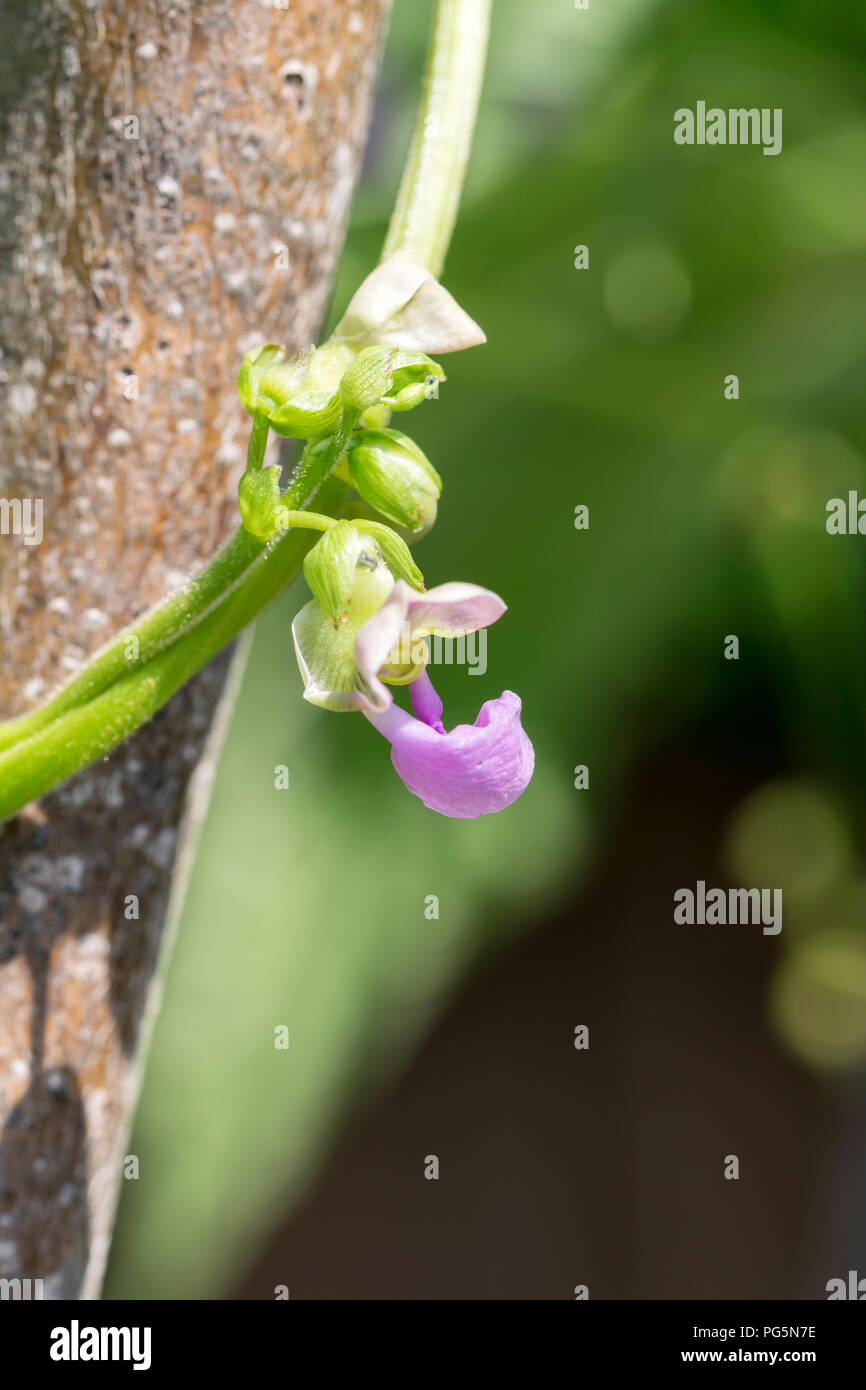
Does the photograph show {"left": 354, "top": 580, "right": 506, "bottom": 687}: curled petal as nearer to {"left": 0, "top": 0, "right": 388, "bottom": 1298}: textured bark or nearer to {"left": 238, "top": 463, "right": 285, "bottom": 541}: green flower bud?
{"left": 238, "top": 463, "right": 285, "bottom": 541}: green flower bud

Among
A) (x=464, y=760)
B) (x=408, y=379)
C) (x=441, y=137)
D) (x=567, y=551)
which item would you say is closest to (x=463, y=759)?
(x=464, y=760)

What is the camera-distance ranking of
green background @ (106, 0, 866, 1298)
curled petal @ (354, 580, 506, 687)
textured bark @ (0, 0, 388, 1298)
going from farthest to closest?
1. green background @ (106, 0, 866, 1298)
2. textured bark @ (0, 0, 388, 1298)
3. curled petal @ (354, 580, 506, 687)

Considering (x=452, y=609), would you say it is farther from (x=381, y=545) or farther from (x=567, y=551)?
(x=567, y=551)

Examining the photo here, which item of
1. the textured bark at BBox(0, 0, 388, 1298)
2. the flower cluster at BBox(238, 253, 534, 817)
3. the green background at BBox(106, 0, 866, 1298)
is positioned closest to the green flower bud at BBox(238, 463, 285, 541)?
the flower cluster at BBox(238, 253, 534, 817)

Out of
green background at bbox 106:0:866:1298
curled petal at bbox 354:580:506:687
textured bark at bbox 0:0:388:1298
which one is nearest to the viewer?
curled petal at bbox 354:580:506:687

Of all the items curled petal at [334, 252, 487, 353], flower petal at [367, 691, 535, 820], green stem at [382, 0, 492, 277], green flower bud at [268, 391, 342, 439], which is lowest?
flower petal at [367, 691, 535, 820]

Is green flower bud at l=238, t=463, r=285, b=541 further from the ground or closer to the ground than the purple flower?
further from the ground

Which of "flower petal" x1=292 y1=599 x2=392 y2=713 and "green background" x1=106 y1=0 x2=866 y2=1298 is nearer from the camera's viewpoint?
"flower petal" x1=292 y1=599 x2=392 y2=713

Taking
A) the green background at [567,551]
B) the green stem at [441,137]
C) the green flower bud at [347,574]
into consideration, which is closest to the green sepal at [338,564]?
the green flower bud at [347,574]
